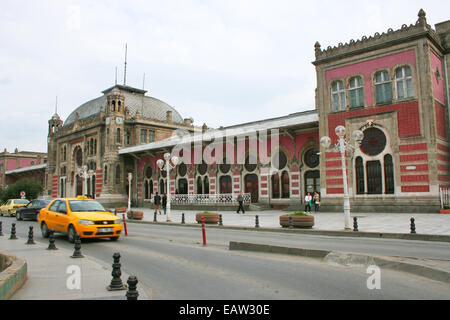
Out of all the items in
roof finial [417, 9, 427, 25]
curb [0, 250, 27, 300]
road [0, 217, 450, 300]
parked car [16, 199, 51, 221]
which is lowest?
road [0, 217, 450, 300]

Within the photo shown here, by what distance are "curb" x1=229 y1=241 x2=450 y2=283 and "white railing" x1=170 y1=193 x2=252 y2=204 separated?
20558 millimetres

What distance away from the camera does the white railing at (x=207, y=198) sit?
31634mm

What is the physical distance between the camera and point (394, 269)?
7508 millimetres

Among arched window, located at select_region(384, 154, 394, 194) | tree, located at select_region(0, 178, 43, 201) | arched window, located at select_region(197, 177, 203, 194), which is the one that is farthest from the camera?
tree, located at select_region(0, 178, 43, 201)

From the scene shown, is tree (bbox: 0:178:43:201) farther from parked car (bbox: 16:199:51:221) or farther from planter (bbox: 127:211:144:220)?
A: planter (bbox: 127:211:144:220)

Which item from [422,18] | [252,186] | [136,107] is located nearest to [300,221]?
[422,18]

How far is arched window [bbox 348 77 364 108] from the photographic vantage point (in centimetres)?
2509

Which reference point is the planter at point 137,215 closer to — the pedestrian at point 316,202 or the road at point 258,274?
the pedestrian at point 316,202

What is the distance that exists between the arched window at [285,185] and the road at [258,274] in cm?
1840

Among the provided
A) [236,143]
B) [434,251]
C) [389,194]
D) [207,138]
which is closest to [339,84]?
[389,194]

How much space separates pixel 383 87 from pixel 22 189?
154 ft

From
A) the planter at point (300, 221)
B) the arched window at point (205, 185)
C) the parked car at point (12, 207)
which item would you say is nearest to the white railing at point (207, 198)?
the arched window at point (205, 185)

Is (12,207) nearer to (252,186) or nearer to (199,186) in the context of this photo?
(199,186)

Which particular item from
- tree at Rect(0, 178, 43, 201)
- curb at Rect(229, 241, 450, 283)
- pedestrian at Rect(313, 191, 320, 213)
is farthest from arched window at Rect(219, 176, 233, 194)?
tree at Rect(0, 178, 43, 201)
